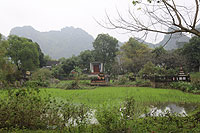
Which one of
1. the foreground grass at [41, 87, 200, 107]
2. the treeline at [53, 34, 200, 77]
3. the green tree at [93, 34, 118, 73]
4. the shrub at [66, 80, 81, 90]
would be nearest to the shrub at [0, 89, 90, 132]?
the foreground grass at [41, 87, 200, 107]

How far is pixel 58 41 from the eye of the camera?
141375 mm

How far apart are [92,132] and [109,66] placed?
85.6 feet

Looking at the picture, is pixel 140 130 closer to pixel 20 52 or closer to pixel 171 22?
pixel 171 22

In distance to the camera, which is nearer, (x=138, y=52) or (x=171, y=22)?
(x=171, y=22)

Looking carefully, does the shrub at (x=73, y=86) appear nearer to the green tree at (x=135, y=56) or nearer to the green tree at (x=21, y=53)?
the green tree at (x=21, y=53)

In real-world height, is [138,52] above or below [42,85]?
above

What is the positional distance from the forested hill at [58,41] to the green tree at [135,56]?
95768mm

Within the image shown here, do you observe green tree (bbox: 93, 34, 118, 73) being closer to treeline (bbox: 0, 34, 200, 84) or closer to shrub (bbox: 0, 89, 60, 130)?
treeline (bbox: 0, 34, 200, 84)

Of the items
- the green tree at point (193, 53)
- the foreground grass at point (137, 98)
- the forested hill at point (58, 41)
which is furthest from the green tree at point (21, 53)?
the forested hill at point (58, 41)

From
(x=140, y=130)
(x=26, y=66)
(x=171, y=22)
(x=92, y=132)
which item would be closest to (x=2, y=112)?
(x=92, y=132)

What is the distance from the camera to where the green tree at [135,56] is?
75.0ft

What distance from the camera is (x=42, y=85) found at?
51.4 ft

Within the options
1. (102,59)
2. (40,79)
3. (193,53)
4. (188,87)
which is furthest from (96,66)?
(188,87)

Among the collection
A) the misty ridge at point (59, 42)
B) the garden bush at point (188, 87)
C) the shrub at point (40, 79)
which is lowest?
the garden bush at point (188, 87)
